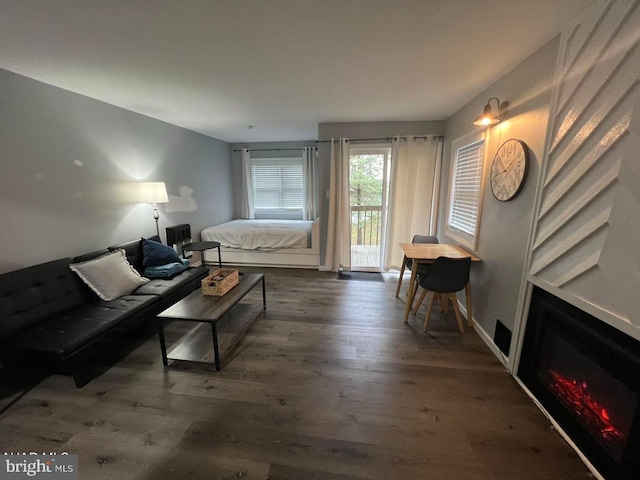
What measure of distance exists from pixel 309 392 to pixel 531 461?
1305mm

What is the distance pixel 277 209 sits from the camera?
6.04 metres

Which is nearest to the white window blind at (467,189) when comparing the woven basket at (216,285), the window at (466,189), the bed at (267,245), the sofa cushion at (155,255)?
the window at (466,189)

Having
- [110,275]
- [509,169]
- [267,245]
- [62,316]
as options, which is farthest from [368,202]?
[62,316]

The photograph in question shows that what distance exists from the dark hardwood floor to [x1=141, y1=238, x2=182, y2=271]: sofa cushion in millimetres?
1044

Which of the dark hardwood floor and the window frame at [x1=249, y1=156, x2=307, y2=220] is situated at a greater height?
the window frame at [x1=249, y1=156, x2=307, y2=220]

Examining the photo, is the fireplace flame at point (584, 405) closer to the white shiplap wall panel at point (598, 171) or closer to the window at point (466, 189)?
the white shiplap wall panel at point (598, 171)

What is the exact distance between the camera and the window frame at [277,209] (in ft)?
18.8

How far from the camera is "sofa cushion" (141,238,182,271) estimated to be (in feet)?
9.91

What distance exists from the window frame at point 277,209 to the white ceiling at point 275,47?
2834mm

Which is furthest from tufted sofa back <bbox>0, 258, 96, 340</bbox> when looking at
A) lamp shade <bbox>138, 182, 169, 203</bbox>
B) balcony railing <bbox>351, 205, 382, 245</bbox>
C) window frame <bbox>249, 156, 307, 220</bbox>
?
window frame <bbox>249, 156, 307, 220</bbox>

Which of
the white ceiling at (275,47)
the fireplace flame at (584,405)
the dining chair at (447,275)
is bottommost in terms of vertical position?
the fireplace flame at (584,405)

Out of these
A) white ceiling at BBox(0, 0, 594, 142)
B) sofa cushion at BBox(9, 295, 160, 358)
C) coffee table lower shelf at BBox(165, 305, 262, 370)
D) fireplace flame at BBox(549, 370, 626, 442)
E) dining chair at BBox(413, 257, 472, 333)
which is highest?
white ceiling at BBox(0, 0, 594, 142)

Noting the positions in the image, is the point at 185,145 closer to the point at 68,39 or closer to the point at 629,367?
the point at 68,39

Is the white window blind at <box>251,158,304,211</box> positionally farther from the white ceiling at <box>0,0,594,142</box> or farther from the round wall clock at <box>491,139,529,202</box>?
the round wall clock at <box>491,139,529,202</box>
